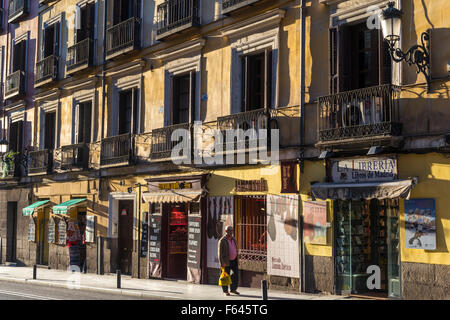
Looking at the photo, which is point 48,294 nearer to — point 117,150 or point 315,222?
point 117,150

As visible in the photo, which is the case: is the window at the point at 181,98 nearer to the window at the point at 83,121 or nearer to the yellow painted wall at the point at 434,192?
the window at the point at 83,121

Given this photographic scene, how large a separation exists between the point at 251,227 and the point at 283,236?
4.68 ft

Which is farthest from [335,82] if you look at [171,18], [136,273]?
[136,273]

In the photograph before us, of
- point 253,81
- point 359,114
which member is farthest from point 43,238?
point 359,114

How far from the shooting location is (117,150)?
2111cm

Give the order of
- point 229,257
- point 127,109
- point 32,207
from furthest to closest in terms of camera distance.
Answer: point 32,207, point 127,109, point 229,257

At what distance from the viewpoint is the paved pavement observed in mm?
14320

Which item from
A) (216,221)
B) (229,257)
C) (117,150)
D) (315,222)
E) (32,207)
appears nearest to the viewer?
(315,222)

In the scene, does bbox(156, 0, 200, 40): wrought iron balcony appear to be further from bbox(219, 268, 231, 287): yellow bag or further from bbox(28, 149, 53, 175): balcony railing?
bbox(28, 149, 53, 175): balcony railing

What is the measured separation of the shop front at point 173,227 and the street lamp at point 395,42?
757 cm

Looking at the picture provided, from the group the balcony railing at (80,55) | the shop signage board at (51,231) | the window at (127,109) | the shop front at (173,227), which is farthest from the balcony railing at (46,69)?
the shop front at (173,227)

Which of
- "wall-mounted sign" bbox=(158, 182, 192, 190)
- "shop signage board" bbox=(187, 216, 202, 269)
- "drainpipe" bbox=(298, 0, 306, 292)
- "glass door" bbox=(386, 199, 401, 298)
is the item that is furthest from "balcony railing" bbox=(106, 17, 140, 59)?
"glass door" bbox=(386, 199, 401, 298)

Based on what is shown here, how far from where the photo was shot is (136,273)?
20.2m
